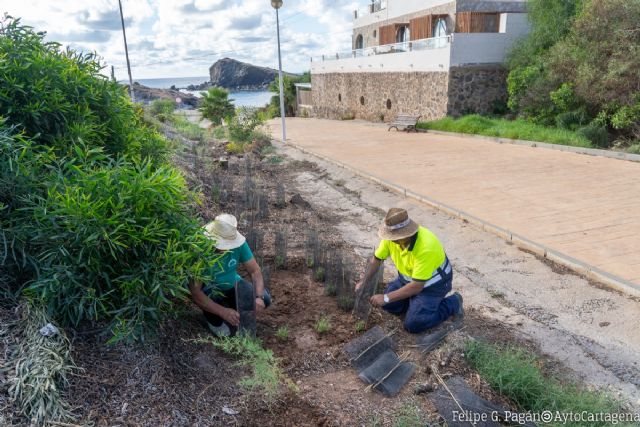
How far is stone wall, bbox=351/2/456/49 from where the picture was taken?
20438 millimetres

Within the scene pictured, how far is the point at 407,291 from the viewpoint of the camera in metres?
3.79

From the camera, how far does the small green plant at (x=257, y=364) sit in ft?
9.48

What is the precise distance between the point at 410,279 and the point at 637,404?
1729mm

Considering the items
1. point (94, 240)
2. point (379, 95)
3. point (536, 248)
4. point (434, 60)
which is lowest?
point (536, 248)

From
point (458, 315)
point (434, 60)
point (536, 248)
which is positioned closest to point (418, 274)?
point (458, 315)

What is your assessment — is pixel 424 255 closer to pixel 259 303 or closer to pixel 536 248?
pixel 259 303

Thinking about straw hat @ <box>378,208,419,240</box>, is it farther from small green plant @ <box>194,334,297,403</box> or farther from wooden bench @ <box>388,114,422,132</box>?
wooden bench @ <box>388,114,422,132</box>

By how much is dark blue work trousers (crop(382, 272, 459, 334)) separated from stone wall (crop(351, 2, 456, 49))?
19.0m

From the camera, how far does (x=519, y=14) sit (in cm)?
1812

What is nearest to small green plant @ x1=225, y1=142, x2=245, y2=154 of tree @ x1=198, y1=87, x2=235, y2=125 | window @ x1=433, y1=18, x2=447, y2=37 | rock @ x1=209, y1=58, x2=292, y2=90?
tree @ x1=198, y1=87, x2=235, y2=125

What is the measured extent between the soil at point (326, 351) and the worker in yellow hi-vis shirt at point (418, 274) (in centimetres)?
20

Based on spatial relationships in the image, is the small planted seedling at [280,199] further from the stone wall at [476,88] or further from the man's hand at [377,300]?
the stone wall at [476,88]

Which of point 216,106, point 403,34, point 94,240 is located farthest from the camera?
point 403,34

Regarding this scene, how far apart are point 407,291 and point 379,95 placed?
71.0 feet
